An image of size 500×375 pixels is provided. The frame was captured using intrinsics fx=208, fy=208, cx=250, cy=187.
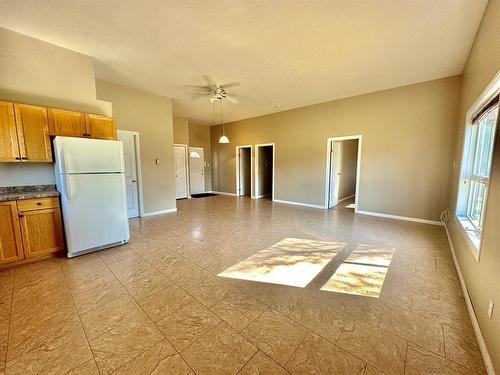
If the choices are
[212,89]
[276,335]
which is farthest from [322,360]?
[212,89]

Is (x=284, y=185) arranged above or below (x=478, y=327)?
above

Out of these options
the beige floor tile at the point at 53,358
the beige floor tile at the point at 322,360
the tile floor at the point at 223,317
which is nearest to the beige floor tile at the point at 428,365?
the tile floor at the point at 223,317

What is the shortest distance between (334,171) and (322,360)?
5319 millimetres

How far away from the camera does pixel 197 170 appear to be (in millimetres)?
8414

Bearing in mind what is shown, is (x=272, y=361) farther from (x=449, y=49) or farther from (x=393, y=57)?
(x=449, y=49)

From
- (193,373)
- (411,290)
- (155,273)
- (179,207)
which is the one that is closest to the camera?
(193,373)

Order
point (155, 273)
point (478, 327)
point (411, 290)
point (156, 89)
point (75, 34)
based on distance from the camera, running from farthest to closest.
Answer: point (156, 89)
point (75, 34)
point (155, 273)
point (411, 290)
point (478, 327)

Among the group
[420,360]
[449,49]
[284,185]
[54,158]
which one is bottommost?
[420,360]

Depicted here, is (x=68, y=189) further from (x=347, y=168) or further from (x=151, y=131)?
(x=347, y=168)

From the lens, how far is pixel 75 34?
2.71 meters

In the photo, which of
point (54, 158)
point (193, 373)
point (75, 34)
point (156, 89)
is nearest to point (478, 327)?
point (193, 373)

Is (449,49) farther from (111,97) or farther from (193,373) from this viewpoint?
(111,97)

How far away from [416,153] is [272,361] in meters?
4.88

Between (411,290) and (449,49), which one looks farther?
(449,49)
